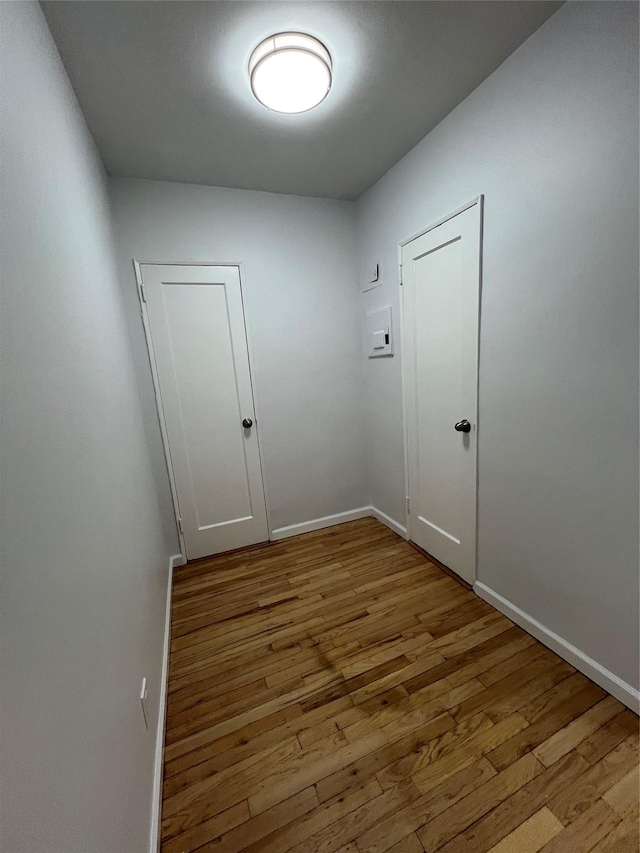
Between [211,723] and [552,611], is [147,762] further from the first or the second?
[552,611]

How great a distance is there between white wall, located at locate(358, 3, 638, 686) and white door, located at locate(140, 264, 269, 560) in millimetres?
1554

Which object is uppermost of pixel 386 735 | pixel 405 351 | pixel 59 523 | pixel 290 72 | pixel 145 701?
pixel 290 72

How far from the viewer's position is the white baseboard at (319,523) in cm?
280

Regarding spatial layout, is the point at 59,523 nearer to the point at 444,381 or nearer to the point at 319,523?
the point at 444,381

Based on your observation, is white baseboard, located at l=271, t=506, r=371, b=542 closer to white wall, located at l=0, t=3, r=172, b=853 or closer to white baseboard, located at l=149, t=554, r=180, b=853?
white baseboard, located at l=149, t=554, r=180, b=853

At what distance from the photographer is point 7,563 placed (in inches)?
19.3

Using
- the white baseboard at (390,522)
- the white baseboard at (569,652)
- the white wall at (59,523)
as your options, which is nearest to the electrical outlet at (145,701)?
the white wall at (59,523)

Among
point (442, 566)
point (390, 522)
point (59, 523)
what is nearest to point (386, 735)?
point (442, 566)

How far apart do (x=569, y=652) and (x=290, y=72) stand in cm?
273

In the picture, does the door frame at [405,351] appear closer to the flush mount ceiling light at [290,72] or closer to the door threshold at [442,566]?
the door threshold at [442,566]

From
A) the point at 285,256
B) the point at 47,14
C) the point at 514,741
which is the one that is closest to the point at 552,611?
the point at 514,741

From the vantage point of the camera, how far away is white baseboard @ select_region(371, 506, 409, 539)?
266 cm

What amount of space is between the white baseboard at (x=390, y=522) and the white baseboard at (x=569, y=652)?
0.75 meters

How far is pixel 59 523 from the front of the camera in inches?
27.5
